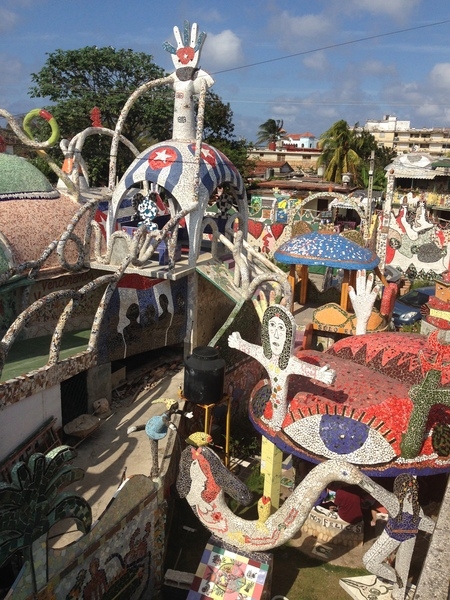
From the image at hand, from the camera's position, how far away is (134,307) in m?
12.7

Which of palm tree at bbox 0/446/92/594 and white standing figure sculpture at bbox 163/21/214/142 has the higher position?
white standing figure sculpture at bbox 163/21/214/142

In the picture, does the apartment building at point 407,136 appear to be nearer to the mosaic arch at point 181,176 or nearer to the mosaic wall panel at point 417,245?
the mosaic wall panel at point 417,245

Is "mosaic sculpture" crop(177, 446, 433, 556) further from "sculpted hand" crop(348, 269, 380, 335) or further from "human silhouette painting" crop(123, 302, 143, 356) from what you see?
"sculpted hand" crop(348, 269, 380, 335)

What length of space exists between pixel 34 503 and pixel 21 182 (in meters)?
9.28

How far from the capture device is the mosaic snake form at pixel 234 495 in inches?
295

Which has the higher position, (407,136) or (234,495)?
(407,136)

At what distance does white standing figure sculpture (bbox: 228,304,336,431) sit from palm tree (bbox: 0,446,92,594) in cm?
347

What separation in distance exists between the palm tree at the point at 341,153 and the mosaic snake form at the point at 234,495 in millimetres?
46810

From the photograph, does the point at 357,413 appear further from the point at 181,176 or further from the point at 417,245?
the point at 417,245

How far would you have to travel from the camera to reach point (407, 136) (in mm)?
101562

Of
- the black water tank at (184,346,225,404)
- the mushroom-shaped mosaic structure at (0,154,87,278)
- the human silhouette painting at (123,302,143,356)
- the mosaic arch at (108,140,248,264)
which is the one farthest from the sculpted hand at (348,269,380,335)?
the mushroom-shaped mosaic structure at (0,154,87,278)

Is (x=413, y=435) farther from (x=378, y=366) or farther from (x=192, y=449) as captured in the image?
(x=192, y=449)

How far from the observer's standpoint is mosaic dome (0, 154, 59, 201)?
13.1 meters

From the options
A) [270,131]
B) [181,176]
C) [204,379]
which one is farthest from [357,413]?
[270,131]
